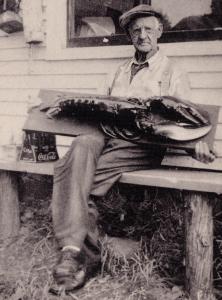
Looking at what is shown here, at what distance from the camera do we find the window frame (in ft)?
13.0

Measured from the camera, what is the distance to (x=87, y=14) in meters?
4.67

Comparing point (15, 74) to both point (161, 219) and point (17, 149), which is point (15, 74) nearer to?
point (17, 149)

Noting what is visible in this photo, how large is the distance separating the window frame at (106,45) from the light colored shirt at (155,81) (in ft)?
1.33

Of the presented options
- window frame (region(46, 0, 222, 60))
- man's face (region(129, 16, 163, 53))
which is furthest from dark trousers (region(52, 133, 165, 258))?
window frame (region(46, 0, 222, 60))

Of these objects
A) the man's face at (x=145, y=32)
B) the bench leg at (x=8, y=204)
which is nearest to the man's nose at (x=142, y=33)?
the man's face at (x=145, y=32)

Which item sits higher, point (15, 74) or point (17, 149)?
point (15, 74)

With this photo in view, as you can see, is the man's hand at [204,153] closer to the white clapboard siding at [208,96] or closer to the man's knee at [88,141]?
the man's knee at [88,141]

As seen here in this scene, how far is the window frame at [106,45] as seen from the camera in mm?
3971

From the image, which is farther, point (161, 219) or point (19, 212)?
point (19, 212)

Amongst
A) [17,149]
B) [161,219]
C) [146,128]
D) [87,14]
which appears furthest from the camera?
[87,14]

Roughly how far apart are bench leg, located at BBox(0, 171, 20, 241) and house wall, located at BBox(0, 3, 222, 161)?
107 cm

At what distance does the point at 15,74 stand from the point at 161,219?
2496 mm

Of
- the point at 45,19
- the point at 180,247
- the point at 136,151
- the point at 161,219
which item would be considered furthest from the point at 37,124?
the point at 45,19

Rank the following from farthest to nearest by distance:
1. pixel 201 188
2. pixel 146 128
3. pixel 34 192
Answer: pixel 34 192, pixel 146 128, pixel 201 188
